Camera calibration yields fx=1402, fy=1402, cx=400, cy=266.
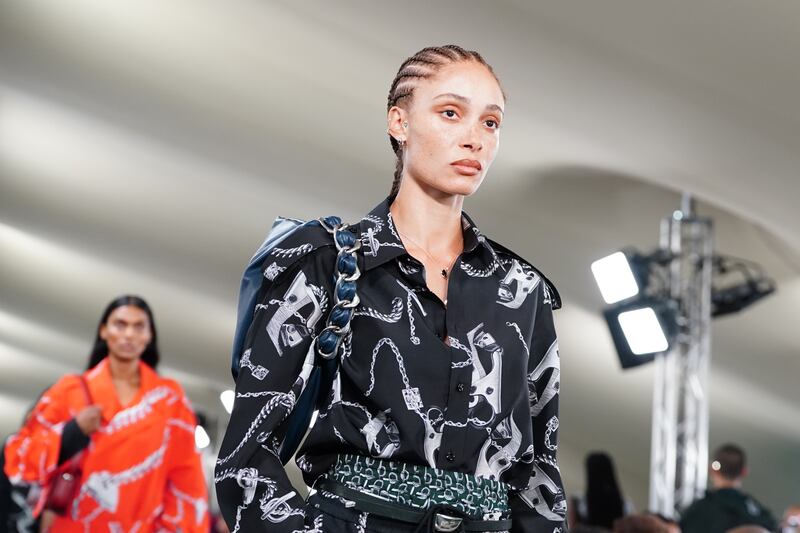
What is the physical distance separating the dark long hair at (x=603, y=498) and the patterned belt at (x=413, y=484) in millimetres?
5760


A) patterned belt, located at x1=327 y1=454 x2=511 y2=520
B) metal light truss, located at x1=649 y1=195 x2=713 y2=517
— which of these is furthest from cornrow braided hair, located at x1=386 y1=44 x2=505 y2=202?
metal light truss, located at x1=649 y1=195 x2=713 y2=517

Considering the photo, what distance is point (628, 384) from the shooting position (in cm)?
1390

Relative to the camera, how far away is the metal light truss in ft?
30.9

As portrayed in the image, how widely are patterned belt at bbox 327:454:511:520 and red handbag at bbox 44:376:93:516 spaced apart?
287 centimetres

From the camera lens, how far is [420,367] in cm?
185

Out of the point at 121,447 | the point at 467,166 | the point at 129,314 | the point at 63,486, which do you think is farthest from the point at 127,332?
the point at 467,166

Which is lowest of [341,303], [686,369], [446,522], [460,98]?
[446,522]

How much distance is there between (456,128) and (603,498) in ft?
19.0

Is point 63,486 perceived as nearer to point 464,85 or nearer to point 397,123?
point 397,123

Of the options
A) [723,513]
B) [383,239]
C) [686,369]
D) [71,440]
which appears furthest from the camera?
[686,369]

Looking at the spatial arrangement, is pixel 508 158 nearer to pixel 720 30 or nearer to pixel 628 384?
pixel 720 30

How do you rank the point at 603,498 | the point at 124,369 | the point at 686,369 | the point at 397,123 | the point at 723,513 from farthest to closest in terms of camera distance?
the point at 686,369
the point at 603,498
the point at 723,513
the point at 124,369
the point at 397,123

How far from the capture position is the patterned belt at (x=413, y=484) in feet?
5.94

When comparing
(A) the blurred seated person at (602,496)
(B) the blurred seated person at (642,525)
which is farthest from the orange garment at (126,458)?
(A) the blurred seated person at (602,496)
